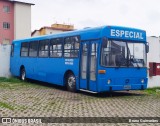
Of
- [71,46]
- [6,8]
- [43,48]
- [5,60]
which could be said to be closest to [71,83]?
[71,46]

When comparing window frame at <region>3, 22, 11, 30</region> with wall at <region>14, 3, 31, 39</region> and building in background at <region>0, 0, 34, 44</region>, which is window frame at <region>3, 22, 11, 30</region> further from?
wall at <region>14, 3, 31, 39</region>

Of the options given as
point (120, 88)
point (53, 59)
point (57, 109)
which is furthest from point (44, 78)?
point (57, 109)

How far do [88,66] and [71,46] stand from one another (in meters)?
1.99

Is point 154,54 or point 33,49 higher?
point 33,49

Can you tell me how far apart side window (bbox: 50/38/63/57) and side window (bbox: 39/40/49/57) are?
23.6 inches

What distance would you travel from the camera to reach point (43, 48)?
1992 cm

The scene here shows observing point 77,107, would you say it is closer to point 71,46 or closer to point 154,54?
point 71,46

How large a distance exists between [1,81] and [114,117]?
14152 millimetres

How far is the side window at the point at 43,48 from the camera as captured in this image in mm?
19406

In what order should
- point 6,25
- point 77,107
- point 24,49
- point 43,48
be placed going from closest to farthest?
point 77,107 < point 43,48 < point 24,49 < point 6,25

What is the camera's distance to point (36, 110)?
1088 cm

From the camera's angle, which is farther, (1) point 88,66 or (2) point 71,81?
(2) point 71,81

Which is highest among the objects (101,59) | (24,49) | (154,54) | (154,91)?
(24,49)

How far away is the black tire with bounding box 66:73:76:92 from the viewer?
54.3 ft
